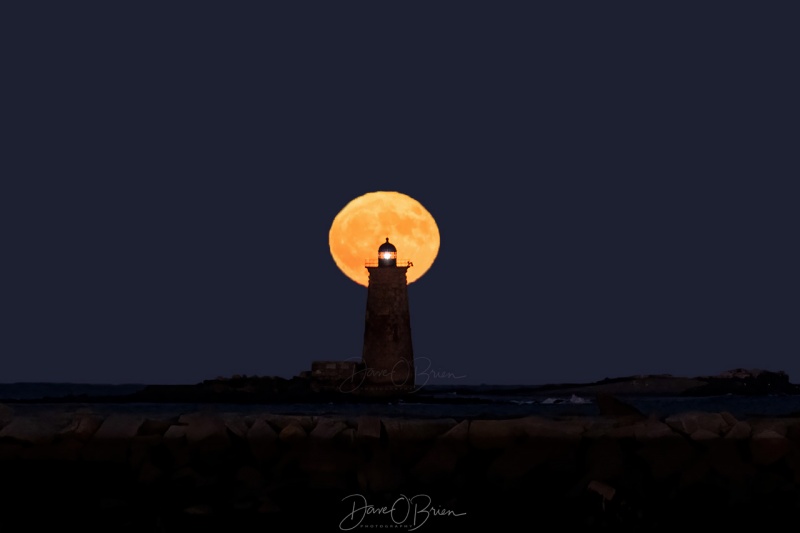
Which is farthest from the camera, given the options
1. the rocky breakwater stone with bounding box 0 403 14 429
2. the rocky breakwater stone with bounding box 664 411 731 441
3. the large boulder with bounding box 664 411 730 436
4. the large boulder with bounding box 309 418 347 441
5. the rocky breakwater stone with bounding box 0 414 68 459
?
the rocky breakwater stone with bounding box 0 403 14 429

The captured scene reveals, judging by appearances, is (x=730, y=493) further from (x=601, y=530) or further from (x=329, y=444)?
(x=329, y=444)

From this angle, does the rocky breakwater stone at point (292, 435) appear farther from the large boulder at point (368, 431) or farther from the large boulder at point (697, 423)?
the large boulder at point (697, 423)

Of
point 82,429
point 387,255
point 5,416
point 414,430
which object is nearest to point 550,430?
point 414,430

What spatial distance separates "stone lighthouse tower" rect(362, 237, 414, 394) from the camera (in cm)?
5634

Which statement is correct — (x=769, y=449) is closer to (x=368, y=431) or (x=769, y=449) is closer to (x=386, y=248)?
(x=368, y=431)

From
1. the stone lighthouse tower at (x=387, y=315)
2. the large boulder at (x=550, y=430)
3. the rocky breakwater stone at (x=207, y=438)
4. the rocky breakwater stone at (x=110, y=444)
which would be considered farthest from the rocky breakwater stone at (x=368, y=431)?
the stone lighthouse tower at (x=387, y=315)

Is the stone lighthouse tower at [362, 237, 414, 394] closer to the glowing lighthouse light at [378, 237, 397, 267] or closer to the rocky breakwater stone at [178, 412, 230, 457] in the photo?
the glowing lighthouse light at [378, 237, 397, 267]

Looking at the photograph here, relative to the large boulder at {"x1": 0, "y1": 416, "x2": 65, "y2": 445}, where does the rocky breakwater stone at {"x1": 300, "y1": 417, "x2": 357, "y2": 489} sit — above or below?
below

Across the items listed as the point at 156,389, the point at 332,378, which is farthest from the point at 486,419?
the point at 156,389

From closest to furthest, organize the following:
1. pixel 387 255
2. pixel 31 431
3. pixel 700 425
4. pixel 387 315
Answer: pixel 700 425 → pixel 31 431 → pixel 387 255 → pixel 387 315

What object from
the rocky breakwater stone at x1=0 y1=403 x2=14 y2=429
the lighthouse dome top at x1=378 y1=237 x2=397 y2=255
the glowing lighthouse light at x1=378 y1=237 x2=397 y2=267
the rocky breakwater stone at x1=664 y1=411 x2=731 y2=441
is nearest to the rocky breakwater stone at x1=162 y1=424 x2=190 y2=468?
the rocky breakwater stone at x1=0 y1=403 x2=14 y2=429

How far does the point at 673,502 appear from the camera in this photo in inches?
698

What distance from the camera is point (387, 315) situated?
5675cm

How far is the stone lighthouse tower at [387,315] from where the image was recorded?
2218 inches
